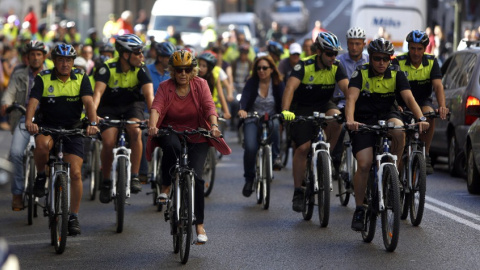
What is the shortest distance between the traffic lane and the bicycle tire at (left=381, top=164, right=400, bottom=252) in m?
0.14

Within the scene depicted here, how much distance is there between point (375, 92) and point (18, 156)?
3.96 m

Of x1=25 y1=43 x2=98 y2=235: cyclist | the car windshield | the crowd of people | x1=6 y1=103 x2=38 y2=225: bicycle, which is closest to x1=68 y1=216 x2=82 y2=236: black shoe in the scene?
the crowd of people

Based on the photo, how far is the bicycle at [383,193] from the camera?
10.4 meters

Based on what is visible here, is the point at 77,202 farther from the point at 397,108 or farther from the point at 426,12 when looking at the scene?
the point at 426,12

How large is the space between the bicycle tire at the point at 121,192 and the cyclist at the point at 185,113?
1332 millimetres

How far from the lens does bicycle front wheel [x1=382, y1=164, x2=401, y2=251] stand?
10.3 metres

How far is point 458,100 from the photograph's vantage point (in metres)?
16.8

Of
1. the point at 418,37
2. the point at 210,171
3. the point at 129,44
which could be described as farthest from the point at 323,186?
the point at 210,171

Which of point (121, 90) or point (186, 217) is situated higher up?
point (121, 90)

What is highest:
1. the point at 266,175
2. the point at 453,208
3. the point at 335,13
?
the point at 266,175

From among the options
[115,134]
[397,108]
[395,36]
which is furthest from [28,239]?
[395,36]

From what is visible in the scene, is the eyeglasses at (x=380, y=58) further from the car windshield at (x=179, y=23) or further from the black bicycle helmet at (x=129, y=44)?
the car windshield at (x=179, y=23)

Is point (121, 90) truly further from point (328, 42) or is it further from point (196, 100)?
point (196, 100)

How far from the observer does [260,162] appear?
14242 millimetres
